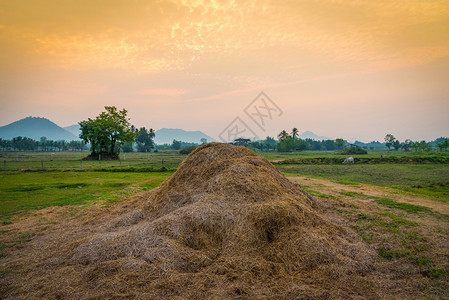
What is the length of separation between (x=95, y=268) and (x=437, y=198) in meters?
15.0

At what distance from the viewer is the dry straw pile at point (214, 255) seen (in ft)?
13.6

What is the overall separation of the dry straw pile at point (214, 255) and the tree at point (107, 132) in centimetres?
3897

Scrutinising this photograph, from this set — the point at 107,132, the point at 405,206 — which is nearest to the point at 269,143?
the point at 107,132

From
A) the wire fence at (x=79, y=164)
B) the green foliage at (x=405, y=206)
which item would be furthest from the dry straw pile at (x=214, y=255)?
the wire fence at (x=79, y=164)

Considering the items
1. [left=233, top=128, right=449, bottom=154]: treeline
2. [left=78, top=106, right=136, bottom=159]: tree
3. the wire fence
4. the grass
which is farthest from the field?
[left=233, top=128, right=449, bottom=154]: treeline

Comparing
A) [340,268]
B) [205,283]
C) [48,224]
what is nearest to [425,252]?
[340,268]

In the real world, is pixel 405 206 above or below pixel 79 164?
below

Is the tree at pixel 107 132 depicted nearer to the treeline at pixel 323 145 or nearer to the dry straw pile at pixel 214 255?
the treeline at pixel 323 145

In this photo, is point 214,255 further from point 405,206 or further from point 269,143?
point 269,143

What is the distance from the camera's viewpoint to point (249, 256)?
4867 mm

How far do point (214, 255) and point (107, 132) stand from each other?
142ft

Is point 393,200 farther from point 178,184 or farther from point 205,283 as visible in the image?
point 205,283

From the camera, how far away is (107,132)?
42625mm

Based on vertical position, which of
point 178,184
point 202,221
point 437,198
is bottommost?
point 437,198
